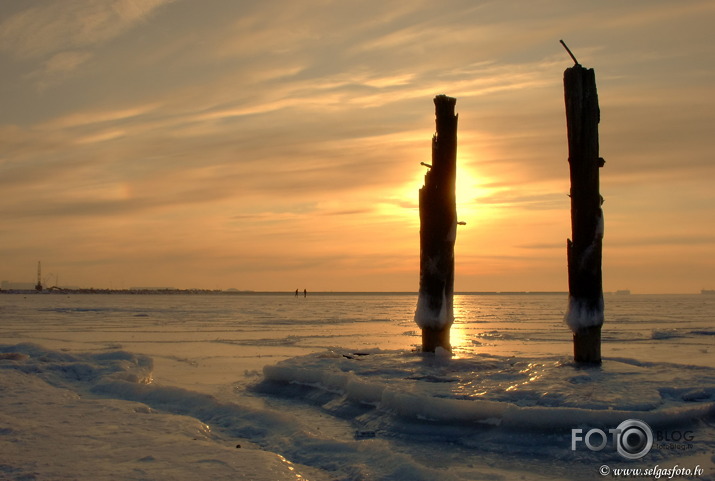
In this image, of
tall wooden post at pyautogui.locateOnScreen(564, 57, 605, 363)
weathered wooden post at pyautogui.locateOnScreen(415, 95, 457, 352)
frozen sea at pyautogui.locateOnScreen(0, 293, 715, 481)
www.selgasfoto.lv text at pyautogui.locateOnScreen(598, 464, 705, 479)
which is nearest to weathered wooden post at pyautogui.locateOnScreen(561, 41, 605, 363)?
tall wooden post at pyautogui.locateOnScreen(564, 57, 605, 363)

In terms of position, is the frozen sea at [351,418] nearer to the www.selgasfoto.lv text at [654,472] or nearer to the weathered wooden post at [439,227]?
the www.selgasfoto.lv text at [654,472]

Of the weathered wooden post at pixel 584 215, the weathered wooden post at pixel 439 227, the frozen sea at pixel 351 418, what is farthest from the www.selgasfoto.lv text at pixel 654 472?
the weathered wooden post at pixel 439 227

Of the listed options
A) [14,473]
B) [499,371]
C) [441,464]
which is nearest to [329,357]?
[499,371]

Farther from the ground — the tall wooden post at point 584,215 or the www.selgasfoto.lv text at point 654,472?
the tall wooden post at point 584,215

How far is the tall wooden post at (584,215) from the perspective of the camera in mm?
9234

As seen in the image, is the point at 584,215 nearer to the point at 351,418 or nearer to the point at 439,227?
the point at 439,227

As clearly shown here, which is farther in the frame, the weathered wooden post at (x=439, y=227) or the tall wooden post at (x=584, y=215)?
the weathered wooden post at (x=439, y=227)

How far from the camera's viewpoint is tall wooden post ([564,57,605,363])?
30.3ft

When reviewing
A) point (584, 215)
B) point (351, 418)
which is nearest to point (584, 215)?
point (584, 215)

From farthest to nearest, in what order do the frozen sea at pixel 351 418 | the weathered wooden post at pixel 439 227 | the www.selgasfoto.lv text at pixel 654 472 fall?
the weathered wooden post at pixel 439 227 → the frozen sea at pixel 351 418 → the www.selgasfoto.lv text at pixel 654 472

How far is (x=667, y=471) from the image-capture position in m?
5.24

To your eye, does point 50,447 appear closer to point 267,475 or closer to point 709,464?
point 267,475

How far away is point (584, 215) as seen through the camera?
9.24 meters

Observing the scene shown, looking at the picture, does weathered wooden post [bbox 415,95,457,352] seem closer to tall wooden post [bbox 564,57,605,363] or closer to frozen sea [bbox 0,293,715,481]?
frozen sea [bbox 0,293,715,481]
